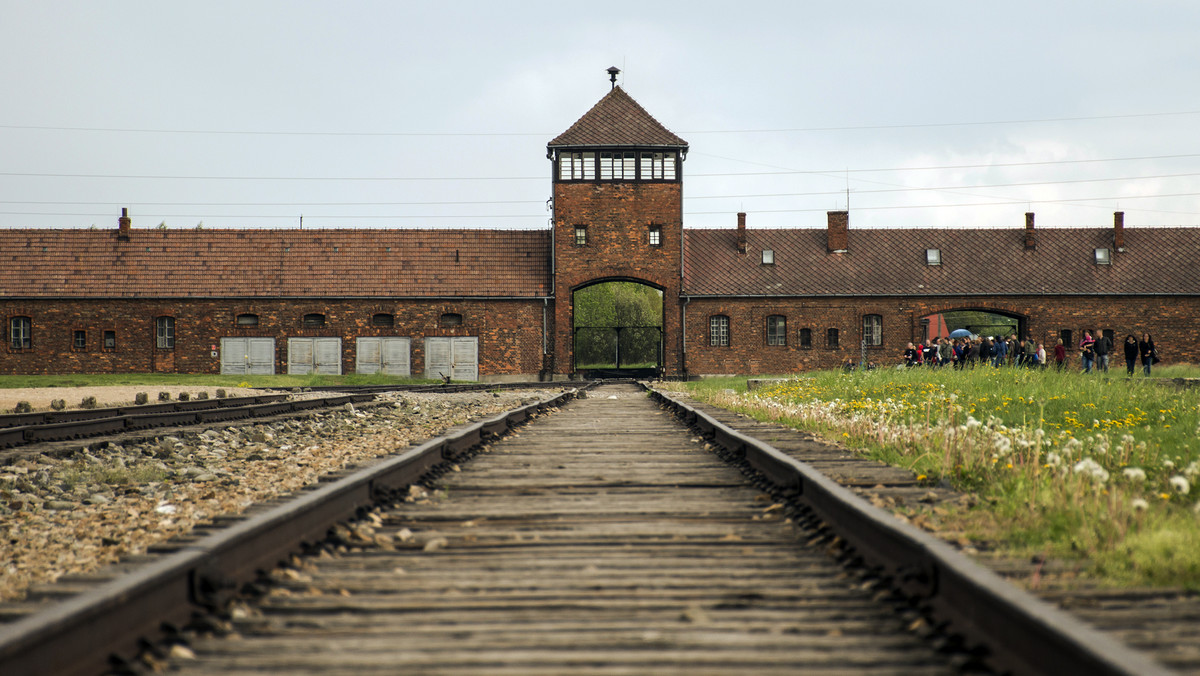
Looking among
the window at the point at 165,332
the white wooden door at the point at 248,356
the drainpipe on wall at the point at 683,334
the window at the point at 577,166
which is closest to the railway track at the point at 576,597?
the drainpipe on wall at the point at 683,334

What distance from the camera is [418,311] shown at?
38375 millimetres

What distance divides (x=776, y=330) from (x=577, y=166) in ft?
36.8

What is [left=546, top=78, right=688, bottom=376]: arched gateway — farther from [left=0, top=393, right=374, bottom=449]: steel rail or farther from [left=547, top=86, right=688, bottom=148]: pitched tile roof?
[left=0, top=393, right=374, bottom=449]: steel rail

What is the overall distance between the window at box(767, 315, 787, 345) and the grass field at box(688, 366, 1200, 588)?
25.5 m

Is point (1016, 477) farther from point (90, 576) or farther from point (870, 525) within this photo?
point (90, 576)

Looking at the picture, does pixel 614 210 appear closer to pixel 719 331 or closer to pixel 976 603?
pixel 719 331

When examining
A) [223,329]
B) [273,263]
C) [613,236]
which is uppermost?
[613,236]

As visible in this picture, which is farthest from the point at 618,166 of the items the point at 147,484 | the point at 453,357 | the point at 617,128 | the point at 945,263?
the point at 147,484

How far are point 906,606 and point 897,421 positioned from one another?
6.31 meters

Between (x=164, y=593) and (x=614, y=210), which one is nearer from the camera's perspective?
(x=164, y=593)

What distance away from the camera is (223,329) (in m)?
38.2

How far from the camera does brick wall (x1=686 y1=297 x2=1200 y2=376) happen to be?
128 feet

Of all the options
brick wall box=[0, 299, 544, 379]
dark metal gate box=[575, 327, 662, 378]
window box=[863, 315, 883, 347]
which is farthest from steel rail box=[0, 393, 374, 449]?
dark metal gate box=[575, 327, 662, 378]

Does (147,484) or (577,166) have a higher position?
(577,166)
